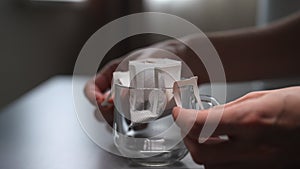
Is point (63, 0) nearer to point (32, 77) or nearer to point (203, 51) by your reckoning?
point (32, 77)

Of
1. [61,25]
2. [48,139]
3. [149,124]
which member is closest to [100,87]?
[48,139]

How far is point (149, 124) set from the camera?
445 millimetres

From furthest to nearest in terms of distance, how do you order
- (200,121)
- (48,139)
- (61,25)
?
(61,25)
(48,139)
(200,121)

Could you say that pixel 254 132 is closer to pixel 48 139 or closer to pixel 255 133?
pixel 255 133

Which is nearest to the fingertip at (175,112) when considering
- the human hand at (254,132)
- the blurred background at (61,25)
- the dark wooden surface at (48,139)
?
the human hand at (254,132)

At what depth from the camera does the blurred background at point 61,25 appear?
236 centimetres

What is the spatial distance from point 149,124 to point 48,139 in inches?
8.2

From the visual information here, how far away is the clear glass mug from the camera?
0.42 meters

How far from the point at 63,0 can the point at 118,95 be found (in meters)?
2.36

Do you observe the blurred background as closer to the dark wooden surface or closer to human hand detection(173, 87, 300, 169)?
the dark wooden surface

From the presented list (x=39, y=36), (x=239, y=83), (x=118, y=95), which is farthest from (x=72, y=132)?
(x=39, y=36)

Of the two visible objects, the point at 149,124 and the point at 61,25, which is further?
the point at 61,25

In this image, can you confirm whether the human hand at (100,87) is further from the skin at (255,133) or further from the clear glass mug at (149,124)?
the skin at (255,133)

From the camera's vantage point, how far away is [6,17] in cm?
229
